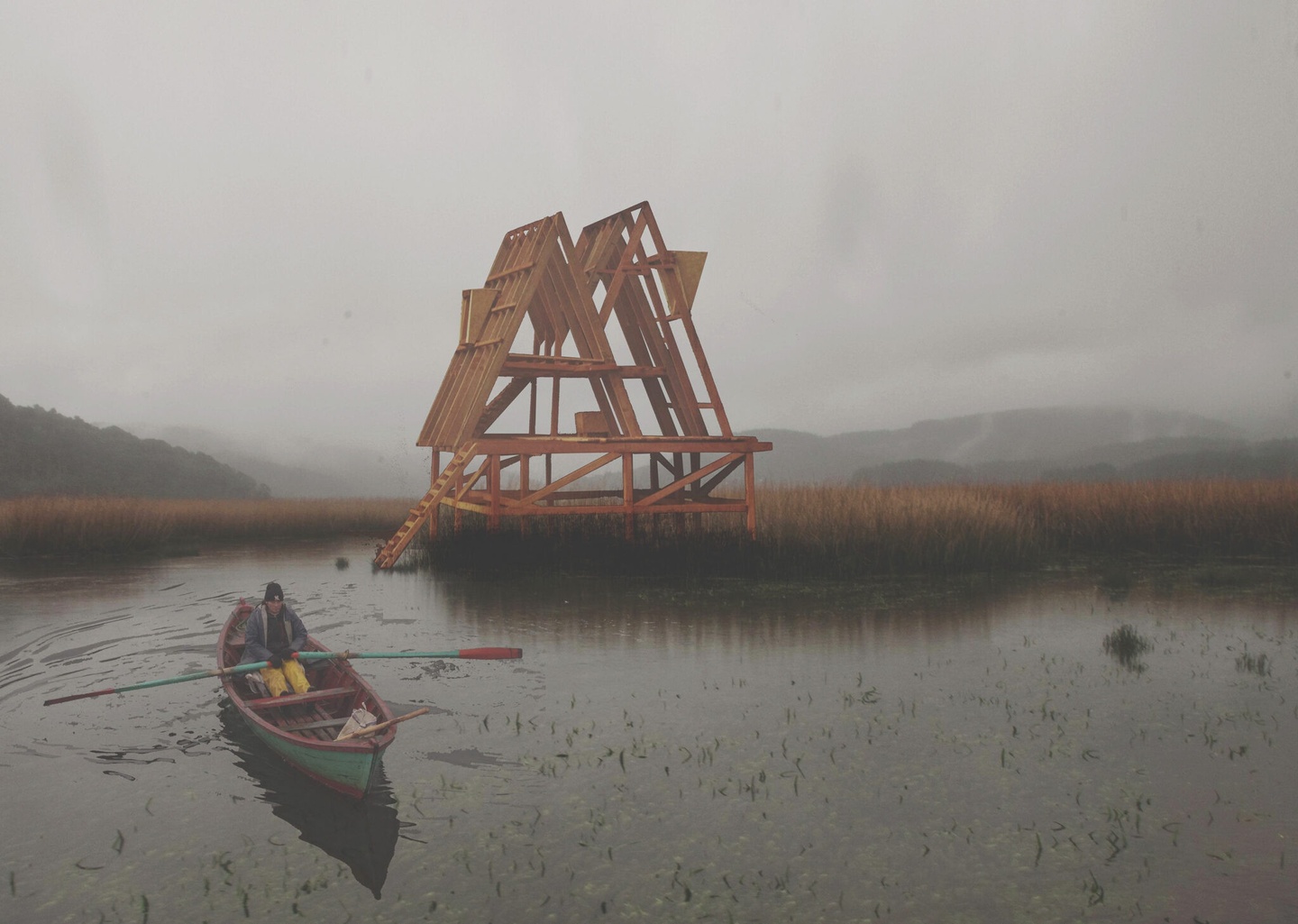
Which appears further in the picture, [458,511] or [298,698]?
[458,511]

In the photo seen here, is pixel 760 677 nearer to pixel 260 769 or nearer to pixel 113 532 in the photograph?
pixel 260 769

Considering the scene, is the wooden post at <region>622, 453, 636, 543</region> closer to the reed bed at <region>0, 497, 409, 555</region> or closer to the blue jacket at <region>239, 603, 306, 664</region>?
the blue jacket at <region>239, 603, 306, 664</region>

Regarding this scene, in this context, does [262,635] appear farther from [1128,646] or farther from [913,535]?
[913,535]

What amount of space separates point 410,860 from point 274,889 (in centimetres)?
85

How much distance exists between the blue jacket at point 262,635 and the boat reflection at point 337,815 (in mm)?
1489

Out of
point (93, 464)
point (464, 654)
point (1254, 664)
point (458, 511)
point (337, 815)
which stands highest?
point (93, 464)

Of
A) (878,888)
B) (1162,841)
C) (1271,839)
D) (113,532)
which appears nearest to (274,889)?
(878,888)

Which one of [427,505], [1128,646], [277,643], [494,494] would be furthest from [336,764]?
[427,505]

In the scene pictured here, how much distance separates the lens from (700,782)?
7859 millimetres

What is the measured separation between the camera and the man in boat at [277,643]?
10.1 m

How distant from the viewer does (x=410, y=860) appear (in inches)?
258

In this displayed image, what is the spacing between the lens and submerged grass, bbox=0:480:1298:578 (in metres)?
19.6

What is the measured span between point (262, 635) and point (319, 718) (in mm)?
1303

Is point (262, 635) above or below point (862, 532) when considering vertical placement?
below
